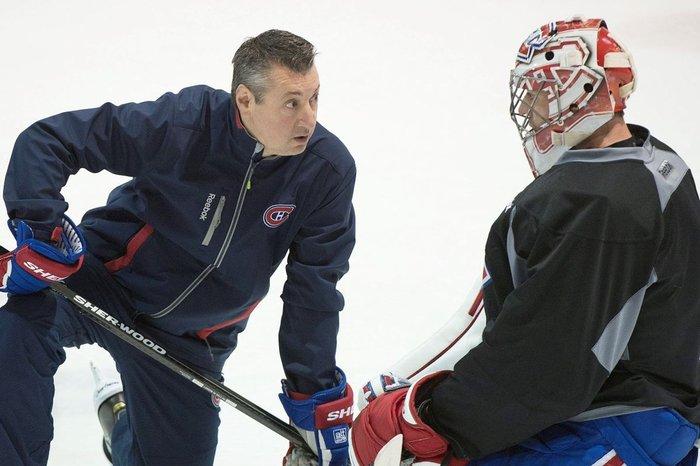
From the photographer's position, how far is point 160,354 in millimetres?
2467

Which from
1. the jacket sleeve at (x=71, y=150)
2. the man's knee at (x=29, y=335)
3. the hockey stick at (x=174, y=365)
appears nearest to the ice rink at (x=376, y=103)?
the hockey stick at (x=174, y=365)

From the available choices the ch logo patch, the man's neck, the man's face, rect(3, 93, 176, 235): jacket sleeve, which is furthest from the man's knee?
the man's neck

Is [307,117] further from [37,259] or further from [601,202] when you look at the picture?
[601,202]

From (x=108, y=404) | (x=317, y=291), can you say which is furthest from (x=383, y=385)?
(x=108, y=404)

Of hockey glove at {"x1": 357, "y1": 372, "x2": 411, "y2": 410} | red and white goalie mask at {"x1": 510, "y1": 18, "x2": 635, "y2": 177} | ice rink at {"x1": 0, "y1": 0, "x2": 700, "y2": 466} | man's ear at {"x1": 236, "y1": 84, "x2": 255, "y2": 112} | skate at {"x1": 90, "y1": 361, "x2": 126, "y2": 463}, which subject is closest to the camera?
red and white goalie mask at {"x1": 510, "y1": 18, "x2": 635, "y2": 177}

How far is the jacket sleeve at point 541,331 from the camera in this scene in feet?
5.36

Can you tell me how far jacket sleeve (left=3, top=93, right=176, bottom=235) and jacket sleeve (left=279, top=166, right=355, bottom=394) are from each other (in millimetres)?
418

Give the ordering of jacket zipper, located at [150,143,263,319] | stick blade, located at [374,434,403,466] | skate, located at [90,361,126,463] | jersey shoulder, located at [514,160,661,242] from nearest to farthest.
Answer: jersey shoulder, located at [514,160,661,242] → stick blade, located at [374,434,403,466] → jacket zipper, located at [150,143,263,319] → skate, located at [90,361,126,463]

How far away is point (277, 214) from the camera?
2379 mm

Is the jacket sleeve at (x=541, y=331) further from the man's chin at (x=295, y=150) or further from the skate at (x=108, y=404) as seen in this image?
the skate at (x=108, y=404)

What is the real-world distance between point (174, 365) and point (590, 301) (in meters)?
1.20

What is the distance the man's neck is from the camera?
5.86 ft

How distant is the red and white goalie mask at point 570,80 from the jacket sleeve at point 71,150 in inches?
35.1

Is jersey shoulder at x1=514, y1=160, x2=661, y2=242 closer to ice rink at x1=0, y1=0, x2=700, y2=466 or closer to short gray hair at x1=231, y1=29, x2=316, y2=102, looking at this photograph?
short gray hair at x1=231, y1=29, x2=316, y2=102
